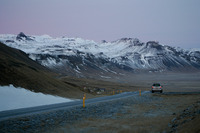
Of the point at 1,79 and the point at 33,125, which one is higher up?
the point at 1,79

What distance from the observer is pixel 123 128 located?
15.3 metres

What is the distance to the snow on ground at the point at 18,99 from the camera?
25.2 m

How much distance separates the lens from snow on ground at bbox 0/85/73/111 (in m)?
25.2

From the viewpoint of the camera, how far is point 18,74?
127ft

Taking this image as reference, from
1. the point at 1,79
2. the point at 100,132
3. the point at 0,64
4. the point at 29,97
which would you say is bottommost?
the point at 100,132

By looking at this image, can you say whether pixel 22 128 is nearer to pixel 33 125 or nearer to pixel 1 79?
pixel 33 125

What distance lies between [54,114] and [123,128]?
22.0ft

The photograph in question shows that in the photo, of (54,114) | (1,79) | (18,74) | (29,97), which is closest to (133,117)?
(54,114)

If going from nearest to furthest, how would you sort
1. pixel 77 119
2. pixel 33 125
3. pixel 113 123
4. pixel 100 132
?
pixel 100 132 < pixel 33 125 < pixel 113 123 < pixel 77 119

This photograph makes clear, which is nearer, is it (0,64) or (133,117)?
(133,117)

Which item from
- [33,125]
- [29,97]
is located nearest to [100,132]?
[33,125]

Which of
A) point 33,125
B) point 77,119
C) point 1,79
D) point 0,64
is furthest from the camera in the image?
point 0,64

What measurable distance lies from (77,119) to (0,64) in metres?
25.6

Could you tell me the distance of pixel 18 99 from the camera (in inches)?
1105
